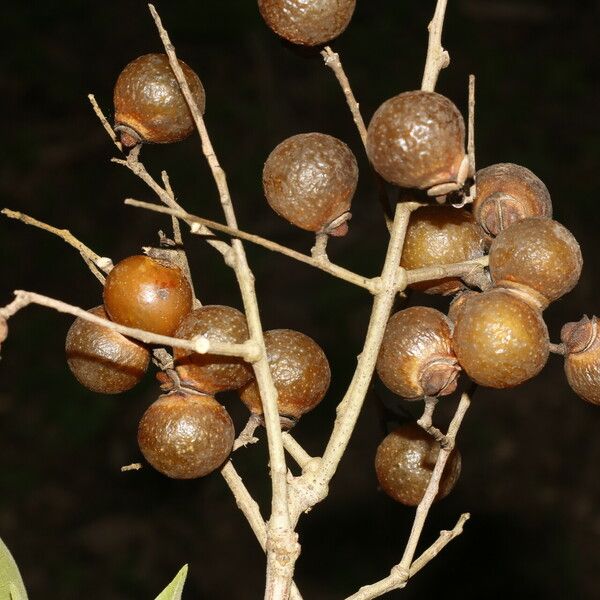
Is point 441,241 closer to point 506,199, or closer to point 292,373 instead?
point 506,199

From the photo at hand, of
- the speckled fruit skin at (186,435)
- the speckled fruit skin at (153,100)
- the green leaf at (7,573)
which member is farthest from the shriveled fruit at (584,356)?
the green leaf at (7,573)

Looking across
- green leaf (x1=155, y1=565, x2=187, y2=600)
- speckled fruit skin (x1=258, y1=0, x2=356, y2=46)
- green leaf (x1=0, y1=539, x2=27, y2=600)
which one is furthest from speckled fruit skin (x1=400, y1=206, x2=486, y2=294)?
green leaf (x1=0, y1=539, x2=27, y2=600)

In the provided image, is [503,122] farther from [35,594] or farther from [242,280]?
[242,280]

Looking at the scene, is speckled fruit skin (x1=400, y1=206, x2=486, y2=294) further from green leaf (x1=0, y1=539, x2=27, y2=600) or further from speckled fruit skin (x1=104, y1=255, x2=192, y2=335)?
green leaf (x1=0, y1=539, x2=27, y2=600)

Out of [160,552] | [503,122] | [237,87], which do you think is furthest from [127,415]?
[503,122]

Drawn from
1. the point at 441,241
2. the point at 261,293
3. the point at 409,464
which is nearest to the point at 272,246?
the point at 441,241

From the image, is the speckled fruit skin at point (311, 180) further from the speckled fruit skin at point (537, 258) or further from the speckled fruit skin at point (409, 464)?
the speckled fruit skin at point (409, 464)
